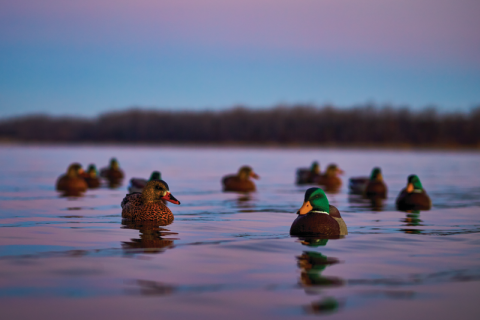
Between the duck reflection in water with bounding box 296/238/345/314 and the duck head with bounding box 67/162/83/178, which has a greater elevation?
the duck head with bounding box 67/162/83/178

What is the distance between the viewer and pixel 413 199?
14016 mm

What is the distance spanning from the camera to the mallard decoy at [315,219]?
9.12m

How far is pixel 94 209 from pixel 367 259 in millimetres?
7578

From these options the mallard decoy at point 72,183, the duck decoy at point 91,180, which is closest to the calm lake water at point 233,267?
the mallard decoy at point 72,183

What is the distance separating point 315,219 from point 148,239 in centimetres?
261

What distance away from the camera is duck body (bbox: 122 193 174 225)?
35.6ft

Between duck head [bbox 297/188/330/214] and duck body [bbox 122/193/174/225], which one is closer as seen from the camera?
duck head [bbox 297/188/330/214]

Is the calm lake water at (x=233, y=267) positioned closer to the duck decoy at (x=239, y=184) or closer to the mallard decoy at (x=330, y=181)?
the duck decoy at (x=239, y=184)

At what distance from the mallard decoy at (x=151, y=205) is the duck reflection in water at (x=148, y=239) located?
125 millimetres

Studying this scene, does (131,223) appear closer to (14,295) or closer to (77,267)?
(77,267)

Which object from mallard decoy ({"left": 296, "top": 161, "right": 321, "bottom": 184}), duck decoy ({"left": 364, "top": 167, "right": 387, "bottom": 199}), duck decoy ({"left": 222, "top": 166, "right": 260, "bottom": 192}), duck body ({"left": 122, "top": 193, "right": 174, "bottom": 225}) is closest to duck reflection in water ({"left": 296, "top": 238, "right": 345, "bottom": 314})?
duck body ({"left": 122, "top": 193, "right": 174, "bottom": 225})

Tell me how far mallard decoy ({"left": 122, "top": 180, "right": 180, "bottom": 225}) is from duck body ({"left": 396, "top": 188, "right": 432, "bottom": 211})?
19.7 feet

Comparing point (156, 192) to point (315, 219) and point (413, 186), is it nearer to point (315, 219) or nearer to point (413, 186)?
point (315, 219)

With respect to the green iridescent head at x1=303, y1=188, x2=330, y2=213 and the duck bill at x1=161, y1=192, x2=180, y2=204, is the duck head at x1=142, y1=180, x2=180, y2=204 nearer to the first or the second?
the duck bill at x1=161, y1=192, x2=180, y2=204
